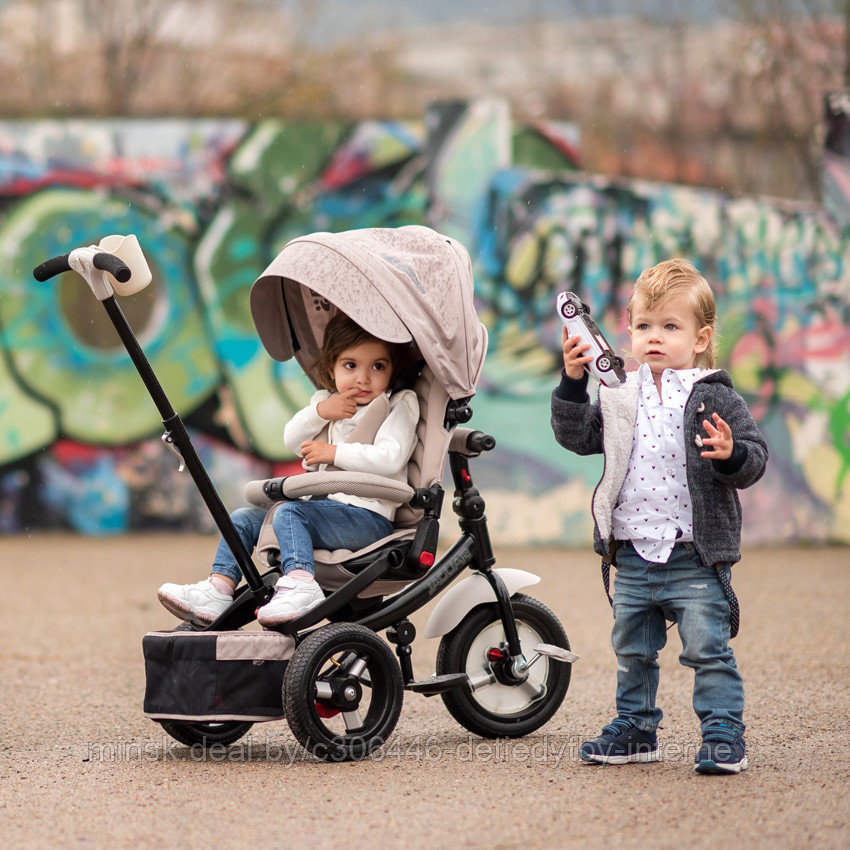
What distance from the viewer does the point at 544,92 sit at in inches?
803

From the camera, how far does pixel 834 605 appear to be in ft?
25.2

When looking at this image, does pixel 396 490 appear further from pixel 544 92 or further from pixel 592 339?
pixel 544 92

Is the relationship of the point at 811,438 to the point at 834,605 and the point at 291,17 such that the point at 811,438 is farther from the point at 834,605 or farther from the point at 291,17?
the point at 291,17

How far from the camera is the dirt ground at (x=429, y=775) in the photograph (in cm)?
334

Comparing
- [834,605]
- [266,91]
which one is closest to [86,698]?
[834,605]

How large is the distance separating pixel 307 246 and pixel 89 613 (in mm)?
3928

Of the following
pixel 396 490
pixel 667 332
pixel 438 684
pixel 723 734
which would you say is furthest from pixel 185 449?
pixel 723 734

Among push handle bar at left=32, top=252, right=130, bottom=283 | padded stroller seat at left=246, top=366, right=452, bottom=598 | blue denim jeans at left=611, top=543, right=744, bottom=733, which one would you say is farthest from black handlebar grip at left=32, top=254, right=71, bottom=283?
blue denim jeans at left=611, top=543, right=744, bottom=733

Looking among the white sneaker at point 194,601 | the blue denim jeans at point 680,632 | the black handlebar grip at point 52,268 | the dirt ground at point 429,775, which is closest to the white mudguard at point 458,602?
the dirt ground at point 429,775

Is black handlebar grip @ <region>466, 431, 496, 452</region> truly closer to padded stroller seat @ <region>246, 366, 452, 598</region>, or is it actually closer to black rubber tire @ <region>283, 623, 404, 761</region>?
padded stroller seat @ <region>246, 366, 452, 598</region>

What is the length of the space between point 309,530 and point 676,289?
139 centimetres

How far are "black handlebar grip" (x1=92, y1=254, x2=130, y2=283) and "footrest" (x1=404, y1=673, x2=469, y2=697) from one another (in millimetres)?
1585

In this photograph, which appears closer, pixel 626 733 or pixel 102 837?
pixel 102 837

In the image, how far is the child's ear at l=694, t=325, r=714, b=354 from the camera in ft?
13.6
